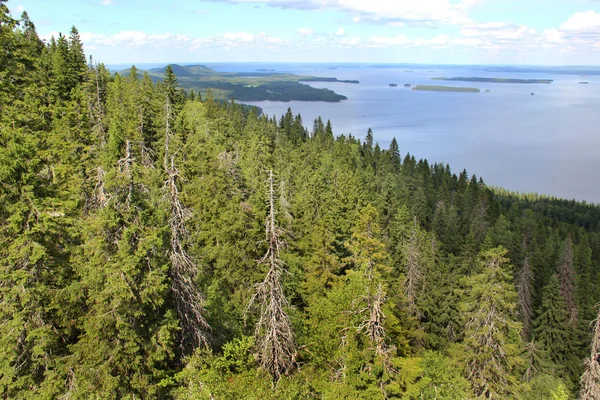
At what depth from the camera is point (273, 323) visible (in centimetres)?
1587

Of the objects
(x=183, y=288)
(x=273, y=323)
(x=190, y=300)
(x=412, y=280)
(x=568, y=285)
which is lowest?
(x=568, y=285)

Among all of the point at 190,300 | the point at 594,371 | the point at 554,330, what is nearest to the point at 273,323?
the point at 190,300

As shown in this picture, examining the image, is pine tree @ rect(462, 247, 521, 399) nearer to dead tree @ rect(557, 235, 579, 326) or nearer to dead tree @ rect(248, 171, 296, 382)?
dead tree @ rect(248, 171, 296, 382)

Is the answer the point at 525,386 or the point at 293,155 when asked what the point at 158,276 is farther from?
the point at 293,155

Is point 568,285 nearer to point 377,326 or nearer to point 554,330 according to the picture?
point 554,330

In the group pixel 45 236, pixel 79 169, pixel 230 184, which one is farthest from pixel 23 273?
pixel 230 184

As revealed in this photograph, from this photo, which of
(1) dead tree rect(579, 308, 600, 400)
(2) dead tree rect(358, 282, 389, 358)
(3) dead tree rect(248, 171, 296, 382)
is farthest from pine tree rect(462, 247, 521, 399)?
(3) dead tree rect(248, 171, 296, 382)

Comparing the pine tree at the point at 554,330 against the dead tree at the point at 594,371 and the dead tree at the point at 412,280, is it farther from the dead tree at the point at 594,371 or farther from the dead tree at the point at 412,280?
the dead tree at the point at 594,371

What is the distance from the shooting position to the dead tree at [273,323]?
15859mm

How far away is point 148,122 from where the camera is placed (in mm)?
42312

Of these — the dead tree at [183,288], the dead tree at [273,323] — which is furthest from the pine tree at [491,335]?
the dead tree at [183,288]

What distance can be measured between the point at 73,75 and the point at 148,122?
567 inches

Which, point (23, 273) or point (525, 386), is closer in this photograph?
point (23, 273)

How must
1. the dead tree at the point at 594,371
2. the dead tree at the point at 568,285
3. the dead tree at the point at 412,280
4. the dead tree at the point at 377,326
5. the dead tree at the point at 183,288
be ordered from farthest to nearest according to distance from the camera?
the dead tree at the point at 568,285, the dead tree at the point at 412,280, the dead tree at the point at 594,371, the dead tree at the point at 183,288, the dead tree at the point at 377,326
